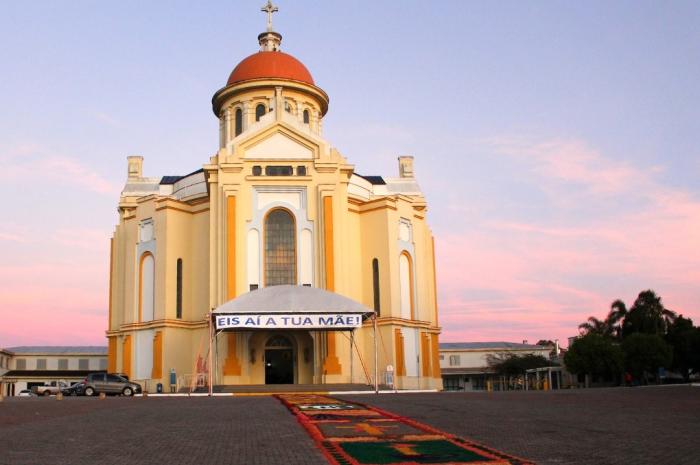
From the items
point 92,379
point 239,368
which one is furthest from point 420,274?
point 92,379

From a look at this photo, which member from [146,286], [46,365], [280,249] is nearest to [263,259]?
[280,249]

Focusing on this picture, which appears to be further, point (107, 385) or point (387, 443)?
point (107, 385)

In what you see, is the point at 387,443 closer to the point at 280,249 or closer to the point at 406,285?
the point at 280,249

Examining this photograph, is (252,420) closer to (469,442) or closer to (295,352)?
(469,442)

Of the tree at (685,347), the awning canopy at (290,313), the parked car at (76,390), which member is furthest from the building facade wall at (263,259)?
the tree at (685,347)

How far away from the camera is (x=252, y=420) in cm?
1958

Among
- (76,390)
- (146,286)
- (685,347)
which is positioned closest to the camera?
(76,390)

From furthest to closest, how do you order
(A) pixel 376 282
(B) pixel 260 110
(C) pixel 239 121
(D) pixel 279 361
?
(C) pixel 239 121 → (B) pixel 260 110 → (A) pixel 376 282 → (D) pixel 279 361

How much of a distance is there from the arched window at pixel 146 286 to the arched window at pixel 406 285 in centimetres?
1618

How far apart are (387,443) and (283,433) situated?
2.88m

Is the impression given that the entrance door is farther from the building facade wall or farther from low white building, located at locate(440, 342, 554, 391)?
low white building, located at locate(440, 342, 554, 391)

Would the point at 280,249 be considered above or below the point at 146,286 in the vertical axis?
above

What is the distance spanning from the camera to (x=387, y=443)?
1424 centimetres

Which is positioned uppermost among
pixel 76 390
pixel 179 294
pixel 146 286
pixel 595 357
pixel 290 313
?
pixel 146 286
